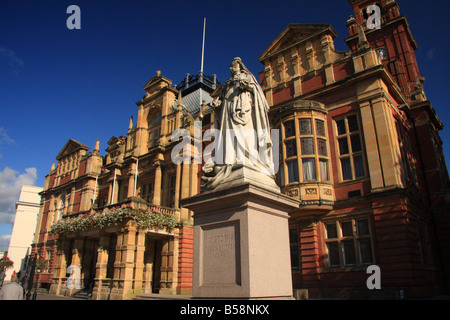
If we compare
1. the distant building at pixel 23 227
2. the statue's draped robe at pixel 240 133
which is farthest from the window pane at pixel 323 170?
the distant building at pixel 23 227

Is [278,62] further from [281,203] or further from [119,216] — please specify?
[281,203]

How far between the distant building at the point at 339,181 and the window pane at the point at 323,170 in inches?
2.4

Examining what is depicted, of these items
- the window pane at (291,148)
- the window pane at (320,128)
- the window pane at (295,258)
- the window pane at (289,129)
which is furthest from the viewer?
the window pane at (289,129)

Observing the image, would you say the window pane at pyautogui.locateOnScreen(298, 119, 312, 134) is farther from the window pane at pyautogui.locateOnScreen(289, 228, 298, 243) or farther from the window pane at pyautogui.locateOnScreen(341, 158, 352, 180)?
the window pane at pyautogui.locateOnScreen(289, 228, 298, 243)

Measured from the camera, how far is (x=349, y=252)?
625 inches

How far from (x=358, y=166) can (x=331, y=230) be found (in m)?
3.59

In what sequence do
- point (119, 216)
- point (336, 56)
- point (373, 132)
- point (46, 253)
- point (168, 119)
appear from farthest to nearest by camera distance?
point (46, 253) → point (168, 119) → point (119, 216) → point (336, 56) → point (373, 132)

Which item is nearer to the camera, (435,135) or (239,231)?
(239,231)

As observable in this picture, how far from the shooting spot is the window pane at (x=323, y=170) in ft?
57.0

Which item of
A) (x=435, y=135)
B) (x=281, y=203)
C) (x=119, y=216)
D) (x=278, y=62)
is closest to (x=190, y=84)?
(x=278, y=62)

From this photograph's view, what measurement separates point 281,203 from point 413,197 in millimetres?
13160

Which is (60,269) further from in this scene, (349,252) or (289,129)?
(349,252)

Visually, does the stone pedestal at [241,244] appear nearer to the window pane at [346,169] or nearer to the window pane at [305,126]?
the window pane at [346,169]

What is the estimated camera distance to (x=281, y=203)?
252 inches
